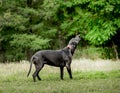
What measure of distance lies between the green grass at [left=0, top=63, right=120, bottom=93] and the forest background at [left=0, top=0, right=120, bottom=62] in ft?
34.5

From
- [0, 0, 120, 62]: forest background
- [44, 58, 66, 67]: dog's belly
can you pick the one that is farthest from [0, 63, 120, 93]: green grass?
[0, 0, 120, 62]: forest background

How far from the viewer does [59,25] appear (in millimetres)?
33188

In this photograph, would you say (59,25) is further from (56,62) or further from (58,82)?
(58,82)

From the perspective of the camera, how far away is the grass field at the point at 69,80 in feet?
39.4

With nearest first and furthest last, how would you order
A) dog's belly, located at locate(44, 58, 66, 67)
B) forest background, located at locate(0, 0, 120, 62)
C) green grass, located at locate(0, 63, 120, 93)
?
green grass, located at locate(0, 63, 120, 93), dog's belly, located at locate(44, 58, 66, 67), forest background, located at locate(0, 0, 120, 62)

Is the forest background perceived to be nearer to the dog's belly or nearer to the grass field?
the grass field

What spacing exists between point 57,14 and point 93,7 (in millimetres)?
4657

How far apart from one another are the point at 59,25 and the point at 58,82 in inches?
771

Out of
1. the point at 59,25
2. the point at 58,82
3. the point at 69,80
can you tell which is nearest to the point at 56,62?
the point at 69,80

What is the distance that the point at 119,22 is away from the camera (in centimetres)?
2712

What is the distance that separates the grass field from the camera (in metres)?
12.0

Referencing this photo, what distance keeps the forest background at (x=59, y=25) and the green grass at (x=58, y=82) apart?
1050 cm

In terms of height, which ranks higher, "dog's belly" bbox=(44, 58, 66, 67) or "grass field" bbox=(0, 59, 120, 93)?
"dog's belly" bbox=(44, 58, 66, 67)

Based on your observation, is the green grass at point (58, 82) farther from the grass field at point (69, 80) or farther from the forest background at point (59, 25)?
the forest background at point (59, 25)
